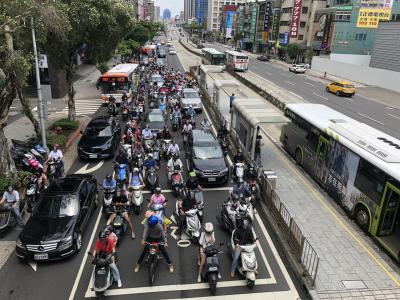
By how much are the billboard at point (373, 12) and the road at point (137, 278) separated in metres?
58.8

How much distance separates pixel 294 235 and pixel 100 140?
1223cm

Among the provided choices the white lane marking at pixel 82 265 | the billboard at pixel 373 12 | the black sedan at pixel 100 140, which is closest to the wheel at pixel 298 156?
the black sedan at pixel 100 140

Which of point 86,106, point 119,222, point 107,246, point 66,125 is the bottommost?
point 86,106

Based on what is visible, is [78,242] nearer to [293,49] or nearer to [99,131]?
[99,131]

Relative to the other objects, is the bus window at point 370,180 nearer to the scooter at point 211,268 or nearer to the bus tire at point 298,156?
the bus tire at point 298,156

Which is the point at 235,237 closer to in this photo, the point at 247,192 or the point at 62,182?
the point at 247,192

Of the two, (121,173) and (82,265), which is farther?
(121,173)

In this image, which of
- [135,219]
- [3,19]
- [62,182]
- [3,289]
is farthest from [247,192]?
[3,19]

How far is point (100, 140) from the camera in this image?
19.3 meters

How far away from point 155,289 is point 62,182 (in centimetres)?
567

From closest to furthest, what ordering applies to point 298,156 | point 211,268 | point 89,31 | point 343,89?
1. point 211,268
2. point 298,156
3. point 89,31
4. point 343,89

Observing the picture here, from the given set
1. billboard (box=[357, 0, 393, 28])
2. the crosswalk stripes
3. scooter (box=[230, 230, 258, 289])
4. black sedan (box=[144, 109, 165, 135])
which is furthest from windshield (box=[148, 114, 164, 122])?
billboard (box=[357, 0, 393, 28])

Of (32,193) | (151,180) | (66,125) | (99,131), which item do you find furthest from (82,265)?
(66,125)

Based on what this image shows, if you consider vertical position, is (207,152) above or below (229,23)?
below
